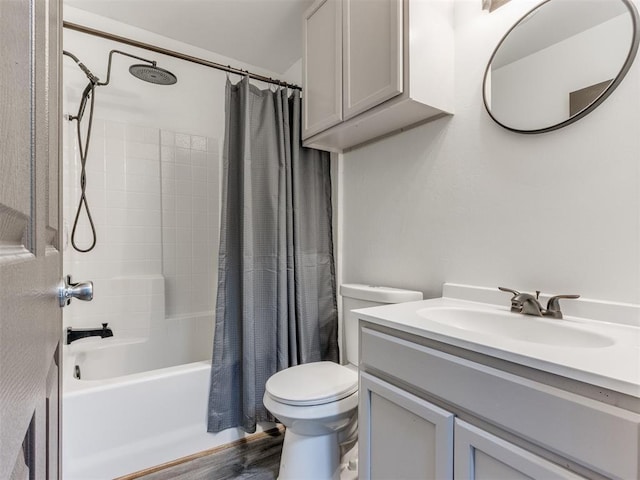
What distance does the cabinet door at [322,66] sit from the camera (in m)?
1.46

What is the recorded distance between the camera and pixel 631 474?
20.5 inches

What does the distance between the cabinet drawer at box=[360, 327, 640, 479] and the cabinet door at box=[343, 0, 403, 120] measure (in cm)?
96

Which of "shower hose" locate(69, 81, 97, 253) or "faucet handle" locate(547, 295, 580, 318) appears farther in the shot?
"shower hose" locate(69, 81, 97, 253)

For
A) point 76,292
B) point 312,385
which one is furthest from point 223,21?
point 312,385

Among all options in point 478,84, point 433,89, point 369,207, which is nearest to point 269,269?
point 369,207

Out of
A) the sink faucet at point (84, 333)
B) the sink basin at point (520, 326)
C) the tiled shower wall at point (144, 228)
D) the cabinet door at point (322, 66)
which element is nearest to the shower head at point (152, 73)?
the tiled shower wall at point (144, 228)

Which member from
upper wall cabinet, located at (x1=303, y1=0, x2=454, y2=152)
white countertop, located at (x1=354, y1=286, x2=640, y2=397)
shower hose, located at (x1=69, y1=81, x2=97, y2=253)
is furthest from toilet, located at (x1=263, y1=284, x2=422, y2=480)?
shower hose, located at (x1=69, y1=81, x2=97, y2=253)

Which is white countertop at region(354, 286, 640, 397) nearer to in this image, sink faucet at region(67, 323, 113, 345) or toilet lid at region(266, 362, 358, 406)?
toilet lid at region(266, 362, 358, 406)

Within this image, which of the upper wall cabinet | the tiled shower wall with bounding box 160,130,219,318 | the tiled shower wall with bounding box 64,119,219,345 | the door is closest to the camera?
the door

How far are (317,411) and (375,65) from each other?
4.51 feet

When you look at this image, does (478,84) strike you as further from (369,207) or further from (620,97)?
(369,207)

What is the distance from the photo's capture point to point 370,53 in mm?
1300

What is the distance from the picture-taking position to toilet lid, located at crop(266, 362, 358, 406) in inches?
48.2

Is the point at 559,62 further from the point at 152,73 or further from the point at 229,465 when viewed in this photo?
the point at 229,465
